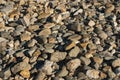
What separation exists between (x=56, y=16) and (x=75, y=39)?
76 centimetres

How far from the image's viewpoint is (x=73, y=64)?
15.0 feet

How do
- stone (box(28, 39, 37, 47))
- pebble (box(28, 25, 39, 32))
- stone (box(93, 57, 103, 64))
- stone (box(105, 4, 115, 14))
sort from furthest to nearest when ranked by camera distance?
stone (box(105, 4, 115, 14)) → pebble (box(28, 25, 39, 32)) → stone (box(28, 39, 37, 47)) → stone (box(93, 57, 103, 64))

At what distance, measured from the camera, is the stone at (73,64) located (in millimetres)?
4539

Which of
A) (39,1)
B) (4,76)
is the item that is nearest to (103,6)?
(39,1)

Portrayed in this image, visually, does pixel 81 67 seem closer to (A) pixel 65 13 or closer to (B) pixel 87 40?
(B) pixel 87 40

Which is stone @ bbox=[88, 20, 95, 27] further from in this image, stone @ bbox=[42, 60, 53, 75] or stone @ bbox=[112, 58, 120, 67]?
stone @ bbox=[42, 60, 53, 75]

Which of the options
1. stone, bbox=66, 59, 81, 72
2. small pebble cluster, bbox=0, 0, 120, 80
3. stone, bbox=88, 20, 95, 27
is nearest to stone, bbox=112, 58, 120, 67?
small pebble cluster, bbox=0, 0, 120, 80

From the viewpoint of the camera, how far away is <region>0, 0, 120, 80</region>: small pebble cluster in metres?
4.54

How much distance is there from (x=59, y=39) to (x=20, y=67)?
82cm

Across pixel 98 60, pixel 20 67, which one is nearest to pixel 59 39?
pixel 98 60

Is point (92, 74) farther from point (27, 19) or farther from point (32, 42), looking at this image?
point (27, 19)

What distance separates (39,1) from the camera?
618 cm

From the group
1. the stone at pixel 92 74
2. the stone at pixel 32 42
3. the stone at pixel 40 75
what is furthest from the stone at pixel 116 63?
the stone at pixel 32 42

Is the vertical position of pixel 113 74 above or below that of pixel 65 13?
below
